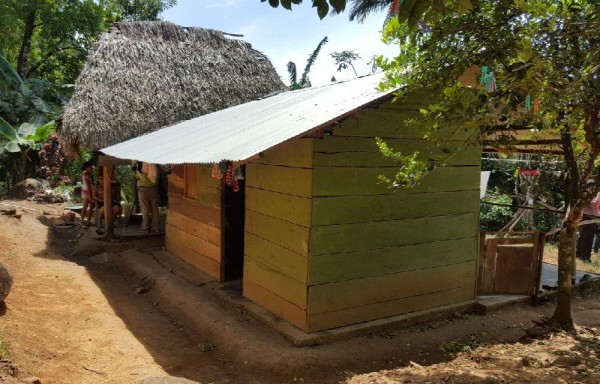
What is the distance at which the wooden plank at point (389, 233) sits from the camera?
4.68 meters

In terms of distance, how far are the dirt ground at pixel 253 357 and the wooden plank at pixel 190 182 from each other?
187cm

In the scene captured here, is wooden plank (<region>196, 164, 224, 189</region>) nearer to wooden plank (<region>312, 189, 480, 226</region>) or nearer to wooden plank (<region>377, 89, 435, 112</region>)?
wooden plank (<region>312, 189, 480, 226</region>)

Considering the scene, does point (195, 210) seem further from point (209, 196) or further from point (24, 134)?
point (24, 134)

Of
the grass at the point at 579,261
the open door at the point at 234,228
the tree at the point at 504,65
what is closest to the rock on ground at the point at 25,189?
the open door at the point at 234,228

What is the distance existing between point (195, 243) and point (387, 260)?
3.55 metres

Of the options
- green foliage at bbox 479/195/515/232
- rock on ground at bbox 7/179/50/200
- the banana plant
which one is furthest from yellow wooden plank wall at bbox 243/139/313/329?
rock on ground at bbox 7/179/50/200

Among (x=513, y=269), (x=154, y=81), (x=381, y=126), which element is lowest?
(x=513, y=269)

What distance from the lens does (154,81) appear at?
10117 millimetres

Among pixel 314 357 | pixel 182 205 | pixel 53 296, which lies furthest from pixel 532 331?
pixel 53 296

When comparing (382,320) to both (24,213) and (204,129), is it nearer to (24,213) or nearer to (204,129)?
(204,129)

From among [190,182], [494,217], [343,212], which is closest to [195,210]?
[190,182]

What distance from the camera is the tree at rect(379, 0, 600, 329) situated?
135 inches

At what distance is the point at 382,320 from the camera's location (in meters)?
5.12

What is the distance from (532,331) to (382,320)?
174 cm
